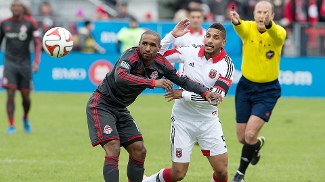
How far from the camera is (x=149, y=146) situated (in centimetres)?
1291

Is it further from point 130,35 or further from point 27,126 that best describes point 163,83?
point 130,35

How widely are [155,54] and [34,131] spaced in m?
7.48

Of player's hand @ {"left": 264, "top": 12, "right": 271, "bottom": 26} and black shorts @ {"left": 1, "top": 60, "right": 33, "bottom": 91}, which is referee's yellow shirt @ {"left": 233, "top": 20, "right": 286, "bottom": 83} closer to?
player's hand @ {"left": 264, "top": 12, "right": 271, "bottom": 26}

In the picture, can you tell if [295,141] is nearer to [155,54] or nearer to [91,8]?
[155,54]

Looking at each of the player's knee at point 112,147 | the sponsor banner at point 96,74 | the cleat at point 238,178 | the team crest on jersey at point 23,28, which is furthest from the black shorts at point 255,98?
the sponsor banner at point 96,74

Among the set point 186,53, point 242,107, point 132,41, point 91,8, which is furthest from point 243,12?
point 186,53

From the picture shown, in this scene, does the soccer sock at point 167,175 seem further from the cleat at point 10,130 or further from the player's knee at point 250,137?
the cleat at point 10,130

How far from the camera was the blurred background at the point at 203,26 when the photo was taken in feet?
69.9

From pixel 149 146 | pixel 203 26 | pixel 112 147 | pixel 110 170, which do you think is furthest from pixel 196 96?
pixel 203 26

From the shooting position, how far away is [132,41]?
70.4ft

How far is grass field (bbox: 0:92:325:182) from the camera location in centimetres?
1016

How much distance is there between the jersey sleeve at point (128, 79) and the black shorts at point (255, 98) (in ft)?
9.10

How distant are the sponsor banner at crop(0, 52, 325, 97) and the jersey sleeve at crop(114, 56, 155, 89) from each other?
1382 centimetres

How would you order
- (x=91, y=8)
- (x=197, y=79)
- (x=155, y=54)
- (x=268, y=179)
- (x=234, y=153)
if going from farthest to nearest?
(x=91, y=8) → (x=234, y=153) → (x=268, y=179) → (x=197, y=79) → (x=155, y=54)
